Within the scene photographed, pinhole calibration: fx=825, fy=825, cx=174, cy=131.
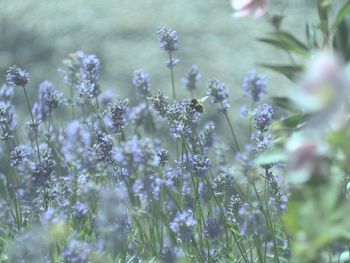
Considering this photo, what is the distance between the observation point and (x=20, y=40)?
4449mm

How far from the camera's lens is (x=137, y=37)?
4.36 metres

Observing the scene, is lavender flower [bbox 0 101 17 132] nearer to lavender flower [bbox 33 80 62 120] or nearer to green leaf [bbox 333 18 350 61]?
lavender flower [bbox 33 80 62 120]

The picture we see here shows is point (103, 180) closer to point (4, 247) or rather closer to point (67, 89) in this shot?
point (4, 247)

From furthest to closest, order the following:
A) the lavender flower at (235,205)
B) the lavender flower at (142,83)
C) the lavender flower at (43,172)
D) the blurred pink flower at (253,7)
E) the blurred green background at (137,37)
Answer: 1. the blurred green background at (137,37)
2. the lavender flower at (142,83)
3. the lavender flower at (235,205)
4. the lavender flower at (43,172)
5. the blurred pink flower at (253,7)

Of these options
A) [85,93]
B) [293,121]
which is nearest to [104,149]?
[85,93]

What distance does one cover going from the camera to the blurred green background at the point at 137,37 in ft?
13.6

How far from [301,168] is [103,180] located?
1615 mm

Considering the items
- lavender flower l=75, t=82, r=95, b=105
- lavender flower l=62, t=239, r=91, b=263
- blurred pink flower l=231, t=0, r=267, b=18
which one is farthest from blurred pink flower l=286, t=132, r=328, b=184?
lavender flower l=75, t=82, r=95, b=105

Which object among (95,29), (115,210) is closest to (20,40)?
(95,29)

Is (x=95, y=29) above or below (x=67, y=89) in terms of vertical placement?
above

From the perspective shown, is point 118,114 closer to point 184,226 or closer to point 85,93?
point 85,93

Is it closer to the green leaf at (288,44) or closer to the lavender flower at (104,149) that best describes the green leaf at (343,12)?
the green leaf at (288,44)

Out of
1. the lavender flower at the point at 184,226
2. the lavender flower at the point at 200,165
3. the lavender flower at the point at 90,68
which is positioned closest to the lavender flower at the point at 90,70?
the lavender flower at the point at 90,68

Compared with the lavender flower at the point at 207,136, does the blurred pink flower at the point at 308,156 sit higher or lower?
lower
